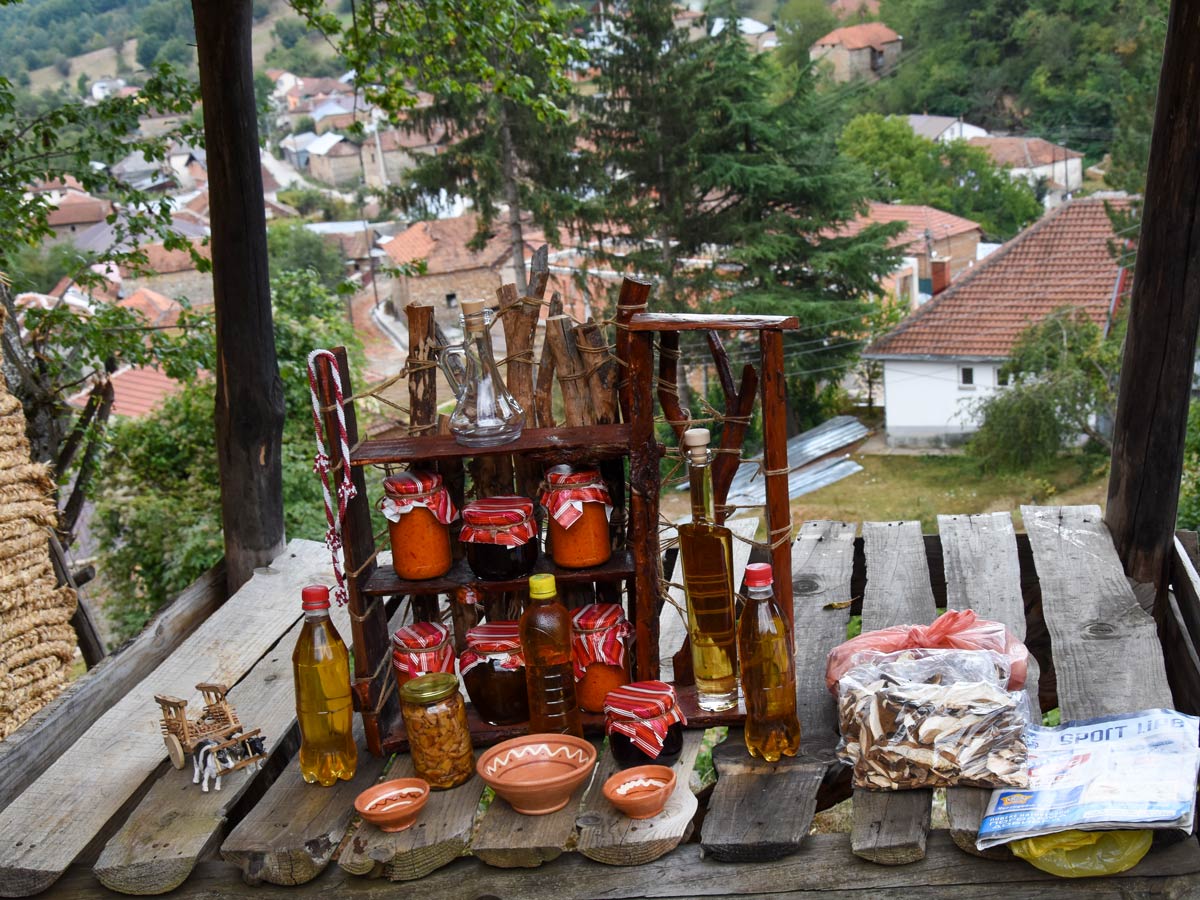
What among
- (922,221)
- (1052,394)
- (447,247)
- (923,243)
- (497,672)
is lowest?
(1052,394)

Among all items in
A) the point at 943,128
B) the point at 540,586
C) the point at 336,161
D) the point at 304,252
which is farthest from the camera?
the point at 336,161

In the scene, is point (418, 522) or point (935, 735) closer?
point (935, 735)

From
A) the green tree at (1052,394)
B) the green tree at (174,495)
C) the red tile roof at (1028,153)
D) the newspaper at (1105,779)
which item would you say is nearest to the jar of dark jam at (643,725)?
the newspaper at (1105,779)

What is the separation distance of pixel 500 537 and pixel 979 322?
2021 centimetres

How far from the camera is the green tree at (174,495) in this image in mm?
7992

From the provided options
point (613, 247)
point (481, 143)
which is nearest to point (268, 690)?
point (481, 143)

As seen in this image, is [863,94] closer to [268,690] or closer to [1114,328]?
[1114,328]

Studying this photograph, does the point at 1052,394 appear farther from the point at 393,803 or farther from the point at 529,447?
the point at 393,803

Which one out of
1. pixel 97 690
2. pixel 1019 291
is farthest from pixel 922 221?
pixel 97 690

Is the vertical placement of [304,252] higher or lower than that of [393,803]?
higher

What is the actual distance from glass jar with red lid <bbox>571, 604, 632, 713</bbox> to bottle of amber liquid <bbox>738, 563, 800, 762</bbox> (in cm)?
32

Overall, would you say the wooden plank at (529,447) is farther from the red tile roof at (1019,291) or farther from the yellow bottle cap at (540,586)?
the red tile roof at (1019,291)

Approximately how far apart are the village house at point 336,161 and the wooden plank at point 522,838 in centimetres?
6021

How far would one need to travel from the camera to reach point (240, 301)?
4.20 meters
